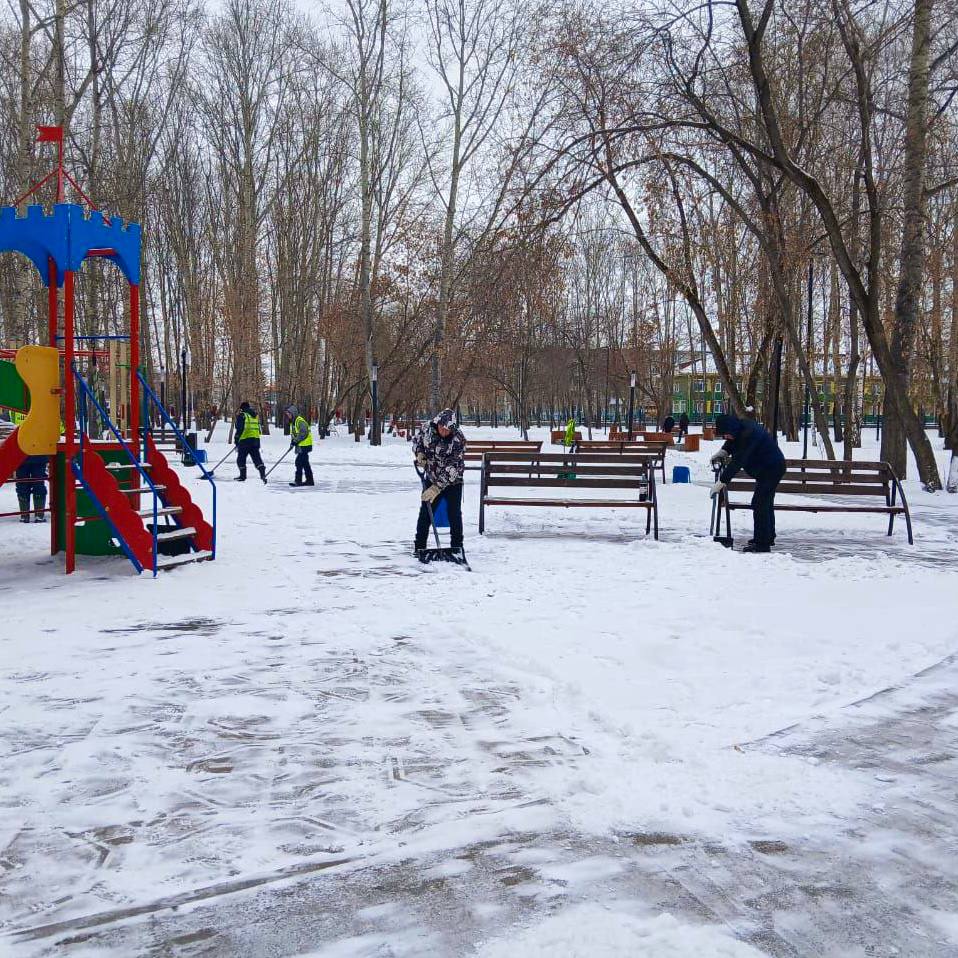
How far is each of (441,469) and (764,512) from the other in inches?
142

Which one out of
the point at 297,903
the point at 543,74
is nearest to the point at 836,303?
the point at 543,74

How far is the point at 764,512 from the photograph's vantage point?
9.91 meters

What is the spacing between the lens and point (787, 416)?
39094 millimetres

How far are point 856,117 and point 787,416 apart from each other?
21.0m

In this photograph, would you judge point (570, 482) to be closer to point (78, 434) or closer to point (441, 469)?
point (441, 469)

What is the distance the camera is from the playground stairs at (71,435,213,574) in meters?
7.96

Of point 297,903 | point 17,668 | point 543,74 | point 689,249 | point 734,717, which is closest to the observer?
point 297,903

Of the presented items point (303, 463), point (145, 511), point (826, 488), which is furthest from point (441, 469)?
point (303, 463)

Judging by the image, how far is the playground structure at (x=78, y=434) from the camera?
314 inches

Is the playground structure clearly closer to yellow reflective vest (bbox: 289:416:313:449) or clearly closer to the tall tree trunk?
yellow reflective vest (bbox: 289:416:313:449)

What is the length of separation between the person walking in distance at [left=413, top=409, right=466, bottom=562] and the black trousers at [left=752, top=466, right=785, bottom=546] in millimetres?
3337

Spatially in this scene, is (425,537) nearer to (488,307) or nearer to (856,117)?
(488,307)

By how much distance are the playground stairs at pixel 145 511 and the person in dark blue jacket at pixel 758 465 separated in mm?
5637

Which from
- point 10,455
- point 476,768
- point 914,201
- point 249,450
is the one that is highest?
point 914,201
